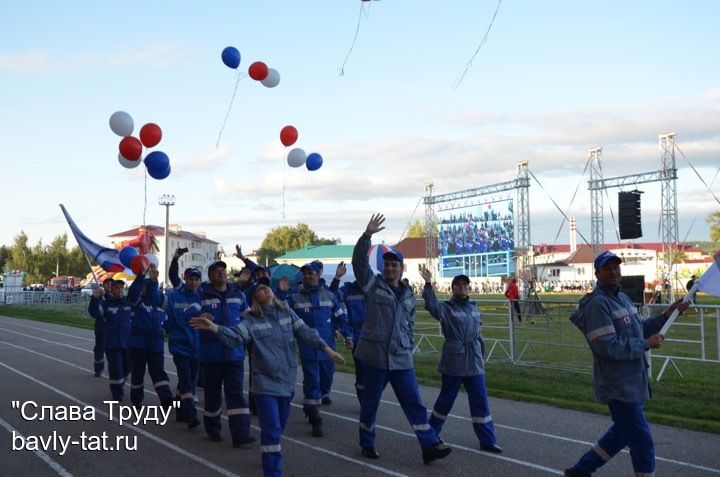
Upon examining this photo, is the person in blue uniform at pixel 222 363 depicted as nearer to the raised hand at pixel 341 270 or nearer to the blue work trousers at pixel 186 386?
the blue work trousers at pixel 186 386

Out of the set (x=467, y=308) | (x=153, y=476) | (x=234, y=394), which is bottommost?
(x=153, y=476)

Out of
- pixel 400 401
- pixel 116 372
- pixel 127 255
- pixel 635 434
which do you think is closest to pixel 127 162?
pixel 127 255

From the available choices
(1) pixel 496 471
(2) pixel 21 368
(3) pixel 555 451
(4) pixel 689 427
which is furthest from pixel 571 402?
(2) pixel 21 368

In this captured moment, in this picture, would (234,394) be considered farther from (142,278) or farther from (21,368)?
(21,368)

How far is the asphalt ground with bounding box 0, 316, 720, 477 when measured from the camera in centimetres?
717

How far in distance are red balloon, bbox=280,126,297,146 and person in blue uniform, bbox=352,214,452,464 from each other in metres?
8.30

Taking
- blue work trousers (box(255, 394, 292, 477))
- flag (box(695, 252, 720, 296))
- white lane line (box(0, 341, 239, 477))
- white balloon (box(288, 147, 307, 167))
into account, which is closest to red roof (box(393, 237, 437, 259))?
white balloon (box(288, 147, 307, 167))

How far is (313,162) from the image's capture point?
1570 cm

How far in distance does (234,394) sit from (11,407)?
4.31 metres

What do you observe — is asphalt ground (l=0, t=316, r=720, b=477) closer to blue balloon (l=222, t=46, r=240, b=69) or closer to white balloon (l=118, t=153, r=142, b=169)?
white balloon (l=118, t=153, r=142, b=169)

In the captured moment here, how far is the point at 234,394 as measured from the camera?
829 centimetres

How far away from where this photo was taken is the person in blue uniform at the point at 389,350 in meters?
7.27

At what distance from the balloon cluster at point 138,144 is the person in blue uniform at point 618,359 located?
902cm

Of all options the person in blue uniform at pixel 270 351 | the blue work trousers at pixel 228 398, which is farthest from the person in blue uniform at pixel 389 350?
the blue work trousers at pixel 228 398
